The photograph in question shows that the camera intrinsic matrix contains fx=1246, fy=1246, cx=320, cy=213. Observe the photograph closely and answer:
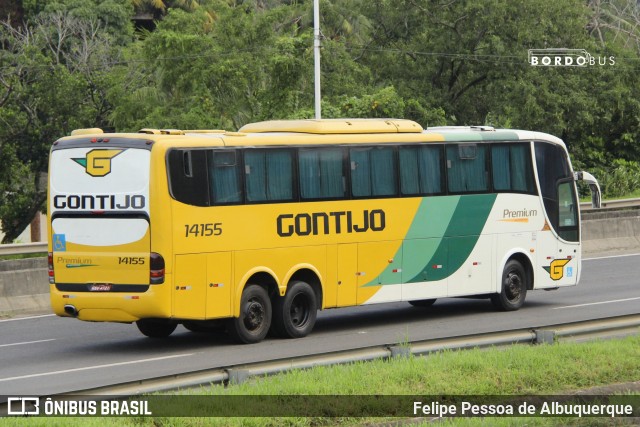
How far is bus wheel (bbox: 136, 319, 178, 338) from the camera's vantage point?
17.9 metres

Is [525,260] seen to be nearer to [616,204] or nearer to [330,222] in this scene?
[330,222]

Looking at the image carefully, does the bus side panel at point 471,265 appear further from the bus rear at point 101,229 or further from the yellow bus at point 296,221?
the bus rear at point 101,229

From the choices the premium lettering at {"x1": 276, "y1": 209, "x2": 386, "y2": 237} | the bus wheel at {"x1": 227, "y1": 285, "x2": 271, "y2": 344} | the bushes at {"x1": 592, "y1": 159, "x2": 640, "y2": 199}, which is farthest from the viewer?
the bushes at {"x1": 592, "y1": 159, "x2": 640, "y2": 199}

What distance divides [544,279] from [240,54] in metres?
17.2

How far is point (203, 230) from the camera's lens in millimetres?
16594

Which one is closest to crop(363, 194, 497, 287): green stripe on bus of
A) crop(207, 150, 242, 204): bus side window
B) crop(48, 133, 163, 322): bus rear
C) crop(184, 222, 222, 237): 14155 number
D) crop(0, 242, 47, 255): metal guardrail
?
crop(207, 150, 242, 204): bus side window

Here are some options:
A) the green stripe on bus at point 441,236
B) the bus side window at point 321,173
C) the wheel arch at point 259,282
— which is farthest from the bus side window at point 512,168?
the wheel arch at point 259,282

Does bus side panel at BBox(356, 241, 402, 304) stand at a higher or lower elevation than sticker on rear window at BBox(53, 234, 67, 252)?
lower

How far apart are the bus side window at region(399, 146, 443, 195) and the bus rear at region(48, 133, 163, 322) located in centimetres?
476

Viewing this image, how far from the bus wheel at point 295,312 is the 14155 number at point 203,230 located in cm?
154

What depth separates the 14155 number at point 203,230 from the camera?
53.7 ft

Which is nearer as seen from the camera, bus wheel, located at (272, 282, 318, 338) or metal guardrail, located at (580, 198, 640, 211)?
bus wheel, located at (272, 282, 318, 338)

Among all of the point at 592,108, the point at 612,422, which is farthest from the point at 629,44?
the point at 612,422

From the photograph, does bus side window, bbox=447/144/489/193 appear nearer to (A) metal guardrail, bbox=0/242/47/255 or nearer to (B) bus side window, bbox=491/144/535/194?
(B) bus side window, bbox=491/144/535/194
